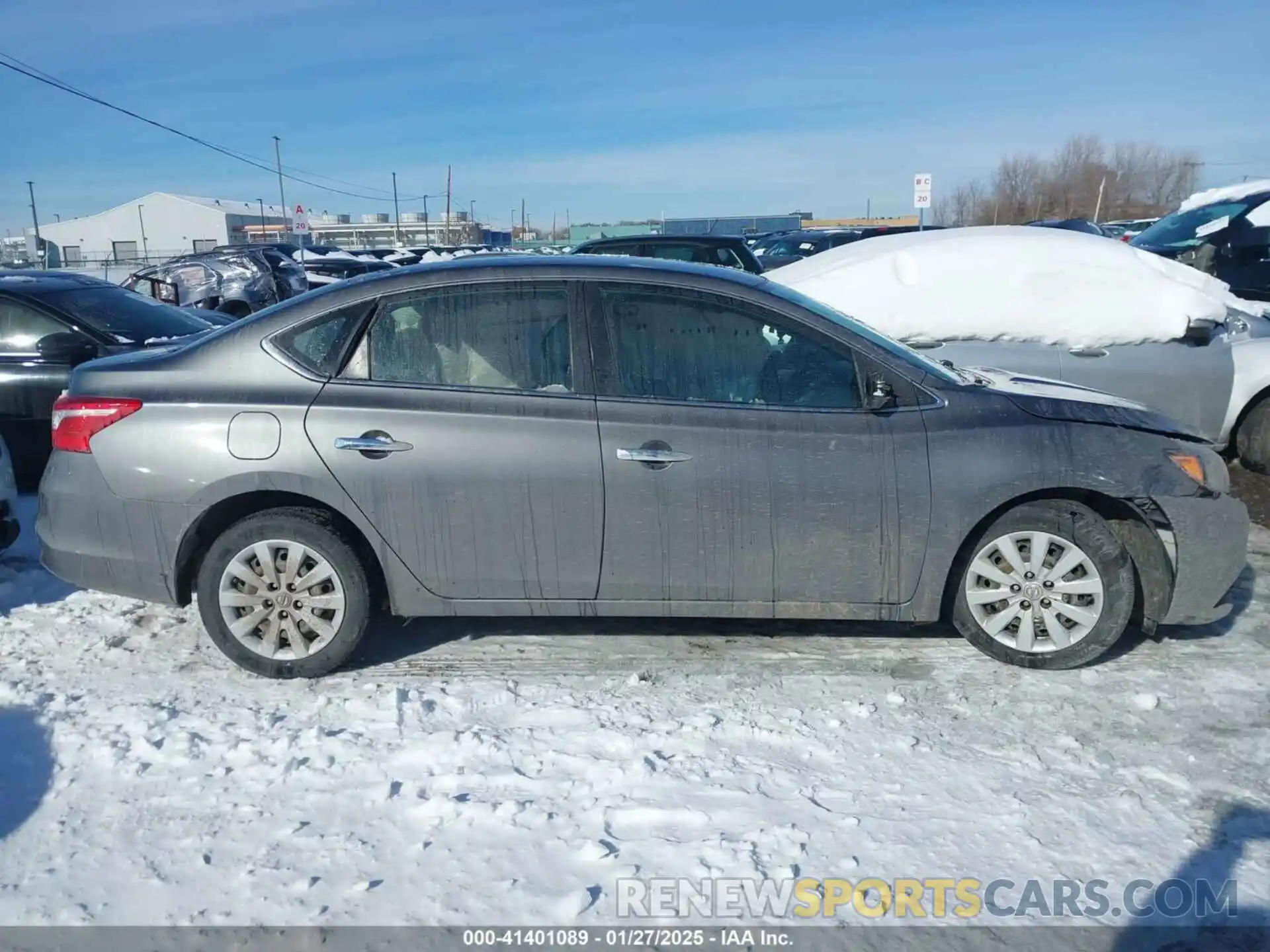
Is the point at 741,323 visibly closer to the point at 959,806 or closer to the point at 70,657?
the point at 959,806

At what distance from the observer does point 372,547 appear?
13.3ft

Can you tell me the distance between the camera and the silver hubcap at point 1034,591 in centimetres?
Answer: 399

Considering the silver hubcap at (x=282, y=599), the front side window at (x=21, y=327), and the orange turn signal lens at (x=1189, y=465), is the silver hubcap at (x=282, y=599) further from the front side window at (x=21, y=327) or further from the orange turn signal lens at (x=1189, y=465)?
the front side window at (x=21, y=327)

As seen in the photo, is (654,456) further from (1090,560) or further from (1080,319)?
(1080,319)

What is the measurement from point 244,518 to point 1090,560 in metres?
3.45

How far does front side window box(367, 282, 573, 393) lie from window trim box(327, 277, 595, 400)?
11 millimetres

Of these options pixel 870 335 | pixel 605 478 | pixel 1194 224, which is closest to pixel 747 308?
pixel 870 335

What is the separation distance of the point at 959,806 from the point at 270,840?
2.17 meters

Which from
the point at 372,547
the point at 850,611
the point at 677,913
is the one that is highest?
the point at 372,547

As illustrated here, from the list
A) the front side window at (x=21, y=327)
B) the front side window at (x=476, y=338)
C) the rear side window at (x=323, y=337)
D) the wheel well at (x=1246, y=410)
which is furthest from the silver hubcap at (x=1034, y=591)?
the front side window at (x=21, y=327)

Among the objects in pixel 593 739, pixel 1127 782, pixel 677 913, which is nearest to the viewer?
pixel 677 913

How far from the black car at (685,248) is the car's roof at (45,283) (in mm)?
5245

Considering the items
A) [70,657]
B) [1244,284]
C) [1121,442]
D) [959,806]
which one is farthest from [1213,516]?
[1244,284]

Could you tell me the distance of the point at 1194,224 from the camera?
42.5 feet
